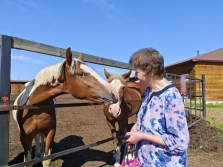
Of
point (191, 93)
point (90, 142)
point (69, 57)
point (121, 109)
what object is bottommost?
point (90, 142)

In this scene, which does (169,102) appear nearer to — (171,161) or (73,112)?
(171,161)

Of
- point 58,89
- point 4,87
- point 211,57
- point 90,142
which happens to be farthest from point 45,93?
point 211,57

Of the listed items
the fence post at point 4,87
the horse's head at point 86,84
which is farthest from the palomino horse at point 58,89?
the fence post at point 4,87

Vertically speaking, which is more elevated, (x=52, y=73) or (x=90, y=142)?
(x=52, y=73)

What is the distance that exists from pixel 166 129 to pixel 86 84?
116 cm

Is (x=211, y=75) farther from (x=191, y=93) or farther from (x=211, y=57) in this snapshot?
(x=191, y=93)

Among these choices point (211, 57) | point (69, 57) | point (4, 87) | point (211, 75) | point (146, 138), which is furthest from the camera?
point (211, 57)

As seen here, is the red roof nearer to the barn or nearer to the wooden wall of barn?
the barn

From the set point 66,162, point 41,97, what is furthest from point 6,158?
point 66,162

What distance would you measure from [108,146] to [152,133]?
3.88 metres

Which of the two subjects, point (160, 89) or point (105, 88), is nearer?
point (160, 89)

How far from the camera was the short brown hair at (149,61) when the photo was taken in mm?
1361

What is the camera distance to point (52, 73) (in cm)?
241

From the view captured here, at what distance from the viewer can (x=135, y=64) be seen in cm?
141
